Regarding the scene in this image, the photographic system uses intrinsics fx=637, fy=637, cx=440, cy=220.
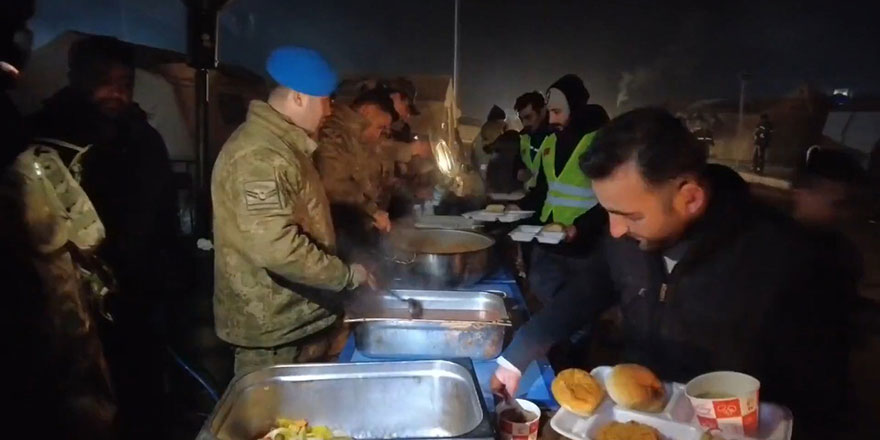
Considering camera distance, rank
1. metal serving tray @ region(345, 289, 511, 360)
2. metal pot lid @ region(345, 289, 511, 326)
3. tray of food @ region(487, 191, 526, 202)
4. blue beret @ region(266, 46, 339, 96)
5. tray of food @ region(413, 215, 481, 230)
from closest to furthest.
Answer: metal serving tray @ region(345, 289, 511, 360) < metal pot lid @ region(345, 289, 511, 326) < blue beret @ region(266, 46, 339, 96) < tray of food @ region(413, 215, 481, 230) < tray of food @ region(487, 191, 526, 202)

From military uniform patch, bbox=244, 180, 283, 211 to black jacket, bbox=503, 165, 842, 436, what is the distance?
25.5 inches

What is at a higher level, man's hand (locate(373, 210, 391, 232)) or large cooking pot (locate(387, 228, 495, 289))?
man's hand (locate(373, 210, 391, 232))

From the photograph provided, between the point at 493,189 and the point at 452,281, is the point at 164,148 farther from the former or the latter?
the point at 493,189

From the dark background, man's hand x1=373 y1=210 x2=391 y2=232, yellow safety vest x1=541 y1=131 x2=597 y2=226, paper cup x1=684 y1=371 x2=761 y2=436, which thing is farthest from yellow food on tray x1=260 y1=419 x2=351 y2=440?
yellow safety vest x1=541 y1=131 x2=597 y2=226

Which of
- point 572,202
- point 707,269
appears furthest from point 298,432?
point 572,202

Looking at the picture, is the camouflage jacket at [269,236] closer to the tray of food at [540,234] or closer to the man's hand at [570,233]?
the tray of food at [540,234]

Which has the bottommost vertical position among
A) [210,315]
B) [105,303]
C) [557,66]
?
[210,315]

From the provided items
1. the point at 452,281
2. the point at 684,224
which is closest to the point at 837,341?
the point at 684,224

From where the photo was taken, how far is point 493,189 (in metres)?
2.70

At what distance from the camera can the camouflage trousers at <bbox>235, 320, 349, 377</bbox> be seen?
5.62 feet

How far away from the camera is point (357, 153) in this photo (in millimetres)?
2295

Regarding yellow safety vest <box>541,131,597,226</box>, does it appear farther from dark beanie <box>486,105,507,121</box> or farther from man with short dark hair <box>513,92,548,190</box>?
dark beanie <box>486,105,507,121</box>

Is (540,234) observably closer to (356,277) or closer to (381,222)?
(381,222)

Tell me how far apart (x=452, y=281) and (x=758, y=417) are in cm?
79
